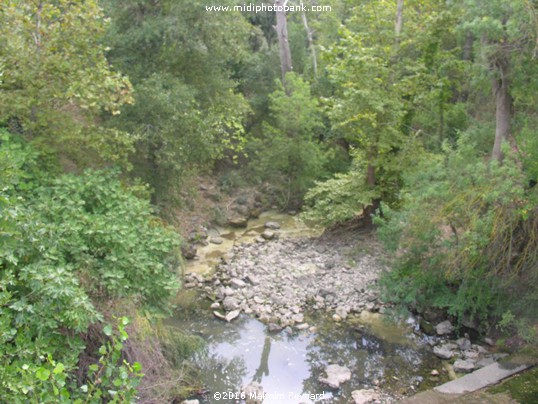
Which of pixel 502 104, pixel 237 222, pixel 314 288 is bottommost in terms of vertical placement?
pixel 314 288

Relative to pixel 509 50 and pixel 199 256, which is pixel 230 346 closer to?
pixel 199 256

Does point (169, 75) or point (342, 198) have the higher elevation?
point (169, 75)

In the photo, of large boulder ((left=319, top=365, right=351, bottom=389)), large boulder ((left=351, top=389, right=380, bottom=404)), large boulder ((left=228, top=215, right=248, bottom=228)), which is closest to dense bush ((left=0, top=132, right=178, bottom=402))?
large boulder ((left=319, top=365, right=351, bottom=389))

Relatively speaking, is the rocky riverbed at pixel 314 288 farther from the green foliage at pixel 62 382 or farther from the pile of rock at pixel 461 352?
the green foliage at pixel 62 382

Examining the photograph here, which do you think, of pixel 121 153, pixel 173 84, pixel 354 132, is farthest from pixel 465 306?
pixel 173 84

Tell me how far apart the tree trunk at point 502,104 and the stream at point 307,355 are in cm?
345

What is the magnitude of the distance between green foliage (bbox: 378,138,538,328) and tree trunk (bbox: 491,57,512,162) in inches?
37.7

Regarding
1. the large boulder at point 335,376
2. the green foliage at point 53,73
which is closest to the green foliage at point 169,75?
Answer: the green foliage at point 53,73

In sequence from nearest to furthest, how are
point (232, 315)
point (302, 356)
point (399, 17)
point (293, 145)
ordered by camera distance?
point (302, 356)
point (232, 315)
point (399, 17)
point (293, 145)

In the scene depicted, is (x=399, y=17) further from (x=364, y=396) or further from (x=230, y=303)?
(x=364, y=396)

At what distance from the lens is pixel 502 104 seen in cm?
860

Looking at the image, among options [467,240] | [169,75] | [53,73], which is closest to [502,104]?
[467,240]

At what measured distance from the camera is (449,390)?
21.6ft

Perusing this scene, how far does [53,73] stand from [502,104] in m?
7.26
